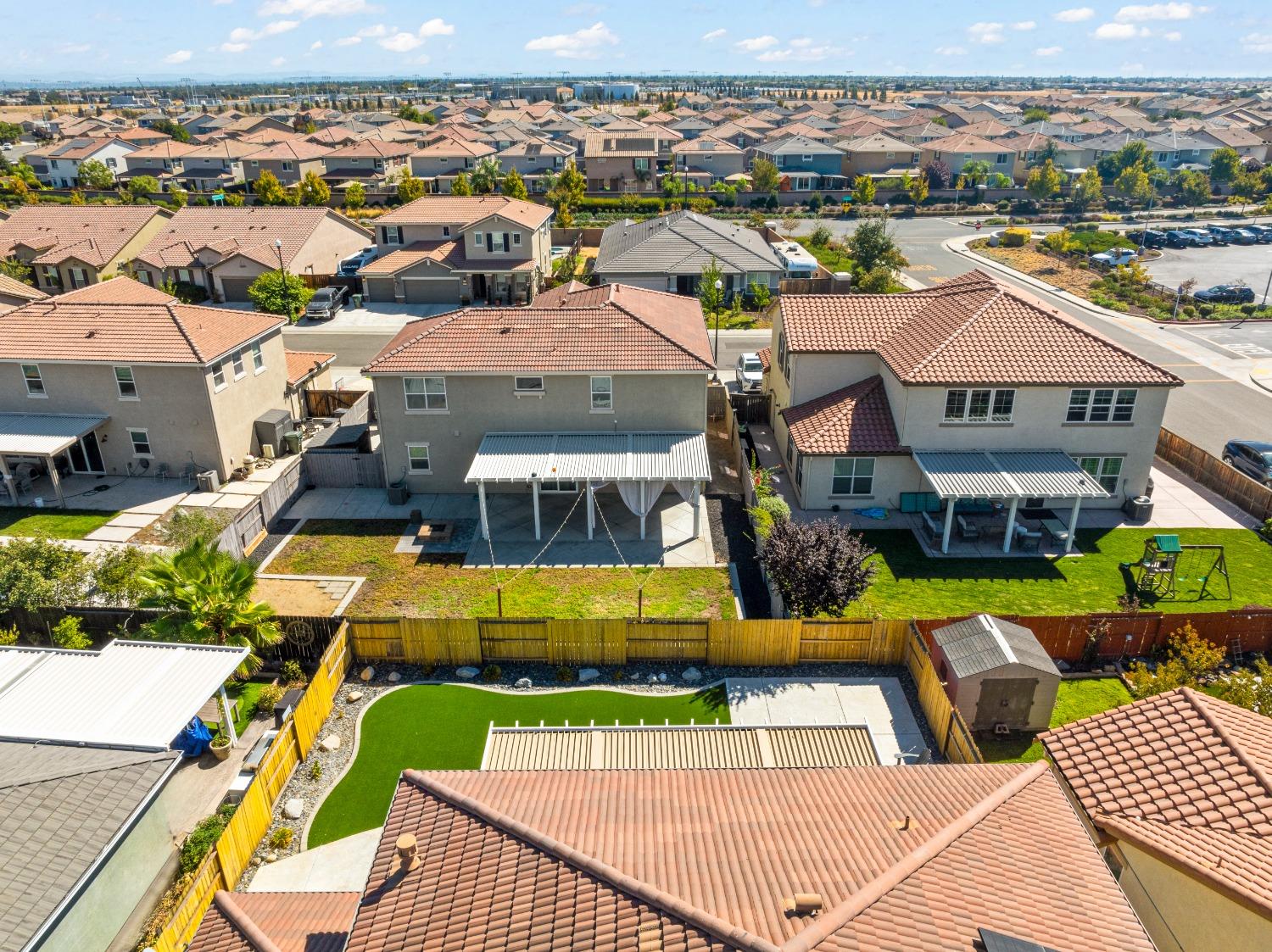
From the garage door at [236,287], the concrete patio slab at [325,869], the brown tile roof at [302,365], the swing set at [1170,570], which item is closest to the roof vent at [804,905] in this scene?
the concrete patio slab at [325,869]

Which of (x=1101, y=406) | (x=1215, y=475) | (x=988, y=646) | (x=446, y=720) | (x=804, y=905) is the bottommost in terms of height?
(x=446, y=720)

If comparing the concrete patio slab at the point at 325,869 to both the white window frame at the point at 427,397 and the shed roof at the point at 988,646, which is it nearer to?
the shed roof at the point at 988,646

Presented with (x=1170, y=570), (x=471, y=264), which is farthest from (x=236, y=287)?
(x=1170, y=570)

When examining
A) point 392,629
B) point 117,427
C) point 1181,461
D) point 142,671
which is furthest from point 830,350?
point 117,427

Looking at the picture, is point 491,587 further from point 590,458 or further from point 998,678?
point 998,678

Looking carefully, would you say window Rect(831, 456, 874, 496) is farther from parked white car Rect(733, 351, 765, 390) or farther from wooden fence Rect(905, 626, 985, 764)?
parked white car Rect(733, 351, 765, 390)

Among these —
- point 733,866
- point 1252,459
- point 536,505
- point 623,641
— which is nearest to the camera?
point 733,866
